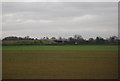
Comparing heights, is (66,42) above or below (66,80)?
above

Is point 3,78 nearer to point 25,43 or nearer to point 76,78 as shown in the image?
point 76,78

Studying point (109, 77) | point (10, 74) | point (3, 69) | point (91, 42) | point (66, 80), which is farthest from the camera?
point (91, 42)

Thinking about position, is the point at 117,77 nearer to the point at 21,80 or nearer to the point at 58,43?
the point at 21,80

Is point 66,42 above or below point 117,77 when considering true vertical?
above

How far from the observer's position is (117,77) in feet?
15.1

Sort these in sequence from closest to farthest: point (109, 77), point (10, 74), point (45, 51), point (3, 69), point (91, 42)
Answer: point (109, 77) < point (10, 74) < point (3, 69) < point (91, 42) < point (45, 51)

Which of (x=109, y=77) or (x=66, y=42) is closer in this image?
(x=109, y=77)

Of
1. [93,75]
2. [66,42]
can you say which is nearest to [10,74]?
[93,75]

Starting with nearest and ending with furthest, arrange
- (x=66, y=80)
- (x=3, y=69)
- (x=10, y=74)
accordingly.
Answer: (x=66, y=80) → (x=10, y=74) → (x=3, y=69)

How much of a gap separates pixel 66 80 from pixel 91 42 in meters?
3.29

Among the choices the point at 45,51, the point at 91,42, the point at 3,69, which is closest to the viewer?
the point at 3,69

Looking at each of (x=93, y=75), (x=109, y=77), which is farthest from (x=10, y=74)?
(x=109, y=77)

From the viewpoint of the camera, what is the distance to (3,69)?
18.0ft

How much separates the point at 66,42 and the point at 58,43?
0.34 meters
